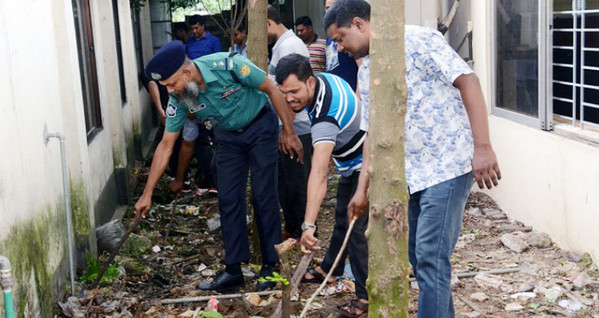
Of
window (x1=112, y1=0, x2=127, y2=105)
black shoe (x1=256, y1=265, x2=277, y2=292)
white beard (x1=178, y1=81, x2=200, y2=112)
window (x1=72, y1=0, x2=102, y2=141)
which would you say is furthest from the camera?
window (x1=112, y1=0, x2=127, y2=105)

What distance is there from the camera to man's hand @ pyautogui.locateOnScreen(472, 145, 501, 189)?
345 centimetres

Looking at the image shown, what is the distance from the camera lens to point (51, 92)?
214 inches

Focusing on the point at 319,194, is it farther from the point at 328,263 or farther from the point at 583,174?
the point at 583,174

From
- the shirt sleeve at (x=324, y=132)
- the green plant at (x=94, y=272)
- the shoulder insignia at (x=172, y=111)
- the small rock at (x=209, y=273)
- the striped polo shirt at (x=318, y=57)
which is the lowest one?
the small rock at (x=209, y=273)

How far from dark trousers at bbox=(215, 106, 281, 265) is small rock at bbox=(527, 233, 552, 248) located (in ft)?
6.93

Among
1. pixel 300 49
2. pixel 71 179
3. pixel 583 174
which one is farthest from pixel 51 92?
pixel 583 174

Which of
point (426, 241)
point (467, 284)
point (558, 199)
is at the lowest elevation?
point (467, 284)

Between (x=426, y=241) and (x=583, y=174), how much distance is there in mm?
2463

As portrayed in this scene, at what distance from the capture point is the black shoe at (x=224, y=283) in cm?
552

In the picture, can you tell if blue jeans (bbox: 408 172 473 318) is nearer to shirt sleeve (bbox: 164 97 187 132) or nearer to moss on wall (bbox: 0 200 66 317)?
moss on wall (bbox: 0 200 66 317)

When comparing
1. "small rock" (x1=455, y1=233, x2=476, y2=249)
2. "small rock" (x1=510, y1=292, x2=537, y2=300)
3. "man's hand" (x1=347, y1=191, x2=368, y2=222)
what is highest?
"man's hand" (x1=347, y1=191, x2=368, y2=222)

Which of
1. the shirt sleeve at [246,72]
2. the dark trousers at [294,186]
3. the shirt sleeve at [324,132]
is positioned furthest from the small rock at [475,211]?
the shirt sleeve at [324,132]

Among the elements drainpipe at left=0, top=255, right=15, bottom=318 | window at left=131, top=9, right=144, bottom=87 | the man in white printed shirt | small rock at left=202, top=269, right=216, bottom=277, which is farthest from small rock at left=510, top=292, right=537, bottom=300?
window at left=131, top=9, right=144, bottom=87

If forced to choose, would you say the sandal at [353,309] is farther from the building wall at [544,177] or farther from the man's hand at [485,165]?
the building wall at [544,177]
